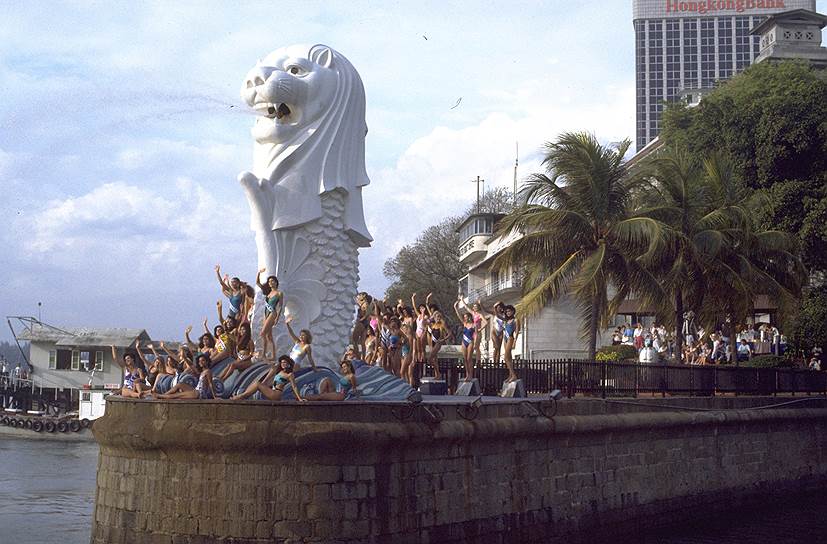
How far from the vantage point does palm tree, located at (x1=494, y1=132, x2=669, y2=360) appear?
26375 millimetres

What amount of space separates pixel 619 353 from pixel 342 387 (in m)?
17.7

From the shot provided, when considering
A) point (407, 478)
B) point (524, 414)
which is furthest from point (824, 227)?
point (407, 478)

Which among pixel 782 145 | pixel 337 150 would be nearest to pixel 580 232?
pixel 337 150

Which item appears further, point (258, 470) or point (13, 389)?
point (13, 389)

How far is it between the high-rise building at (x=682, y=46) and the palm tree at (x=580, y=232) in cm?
11777

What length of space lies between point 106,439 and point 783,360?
21149mm

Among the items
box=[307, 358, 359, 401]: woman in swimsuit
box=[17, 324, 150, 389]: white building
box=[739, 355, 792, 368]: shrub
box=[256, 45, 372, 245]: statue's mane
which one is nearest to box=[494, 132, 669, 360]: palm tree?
box=[739, 355, 792, 368]: shrub

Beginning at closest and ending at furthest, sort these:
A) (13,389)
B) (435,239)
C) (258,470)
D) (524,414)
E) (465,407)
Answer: (258,470) → (465,407) → (524,414) → (13,389) → (435,239)

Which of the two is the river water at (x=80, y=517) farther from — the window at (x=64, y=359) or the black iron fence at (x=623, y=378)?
the window at (x=64, y=359)

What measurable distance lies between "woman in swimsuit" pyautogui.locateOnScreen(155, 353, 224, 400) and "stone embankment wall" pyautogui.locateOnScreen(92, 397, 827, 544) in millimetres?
533

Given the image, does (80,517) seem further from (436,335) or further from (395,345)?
(436,335)

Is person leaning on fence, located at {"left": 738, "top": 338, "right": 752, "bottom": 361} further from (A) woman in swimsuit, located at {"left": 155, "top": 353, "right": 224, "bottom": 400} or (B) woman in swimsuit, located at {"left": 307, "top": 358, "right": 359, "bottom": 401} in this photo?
(A) woman in swimsuit, located at {"left": 155, "top": 353, "right": 224, "bottom": 400}

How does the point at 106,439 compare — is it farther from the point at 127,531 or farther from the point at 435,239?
the point at 435,239

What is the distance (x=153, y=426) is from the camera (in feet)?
43.2
